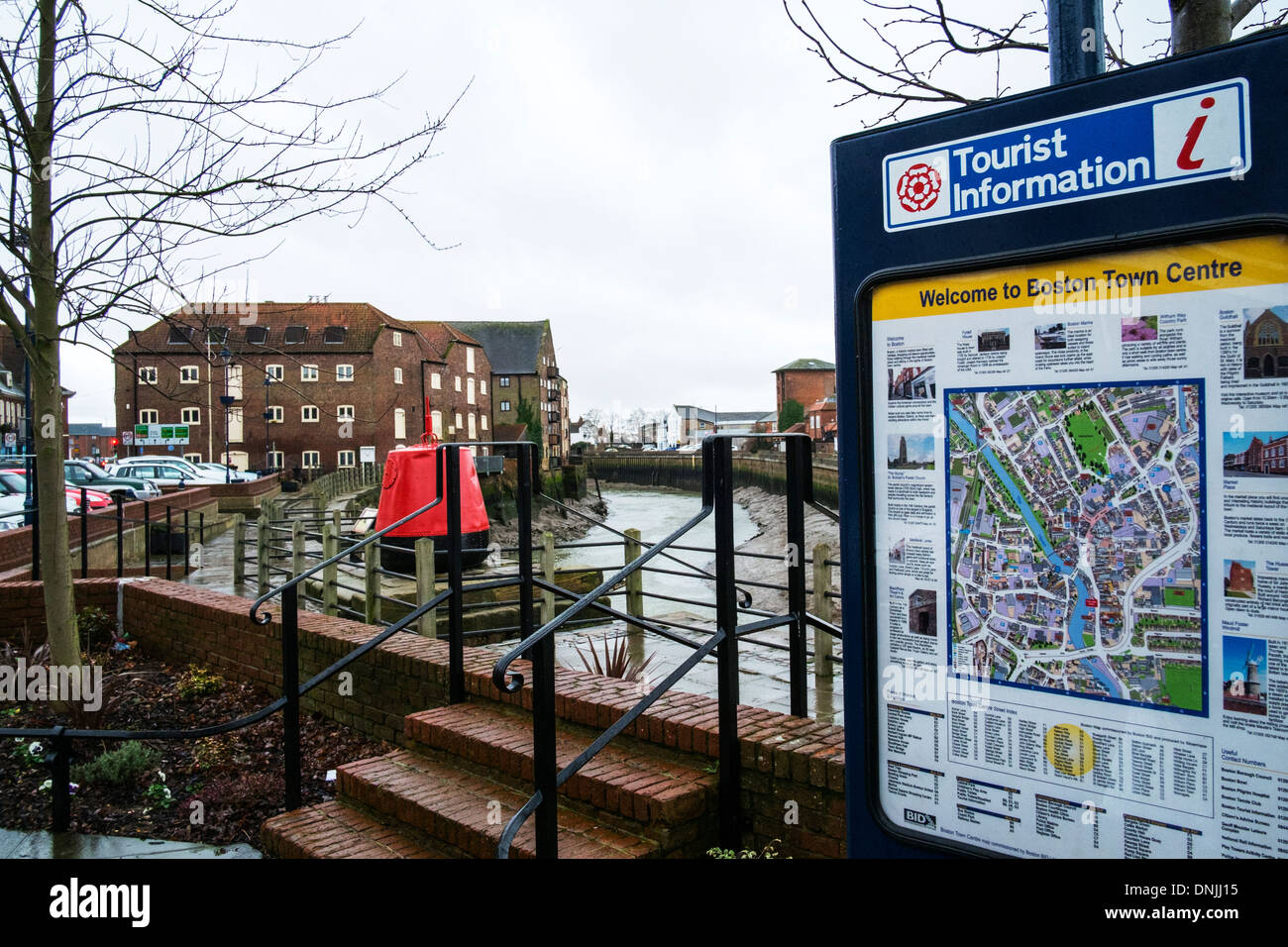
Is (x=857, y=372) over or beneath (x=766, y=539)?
over

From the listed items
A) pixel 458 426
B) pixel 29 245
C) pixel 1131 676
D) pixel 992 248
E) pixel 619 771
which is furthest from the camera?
pixel 458 426

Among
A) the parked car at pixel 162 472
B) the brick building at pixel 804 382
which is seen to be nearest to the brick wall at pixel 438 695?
the parked car at pixel 162 472

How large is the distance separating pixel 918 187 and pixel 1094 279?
0.47 meters

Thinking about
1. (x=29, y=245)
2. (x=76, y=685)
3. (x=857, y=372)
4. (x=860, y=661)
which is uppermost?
(x=29, y=245)

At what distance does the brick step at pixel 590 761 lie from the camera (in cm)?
339

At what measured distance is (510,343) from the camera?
8350 centimetres

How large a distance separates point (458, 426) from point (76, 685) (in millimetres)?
63394

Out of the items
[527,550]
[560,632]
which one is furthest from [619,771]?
[560,632]

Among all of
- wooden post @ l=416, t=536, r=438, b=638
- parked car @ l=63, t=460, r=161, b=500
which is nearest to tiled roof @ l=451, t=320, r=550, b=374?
parked car @ l=63, t=460, r=161, b=500

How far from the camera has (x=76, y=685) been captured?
5.90 metres

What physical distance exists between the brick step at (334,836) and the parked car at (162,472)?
29656 mm

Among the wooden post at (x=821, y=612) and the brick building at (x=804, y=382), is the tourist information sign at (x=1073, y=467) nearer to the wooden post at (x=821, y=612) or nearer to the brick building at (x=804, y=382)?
the wooden post at (x=821, y=612)

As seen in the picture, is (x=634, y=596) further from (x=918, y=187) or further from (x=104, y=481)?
(x=104, y=481)
